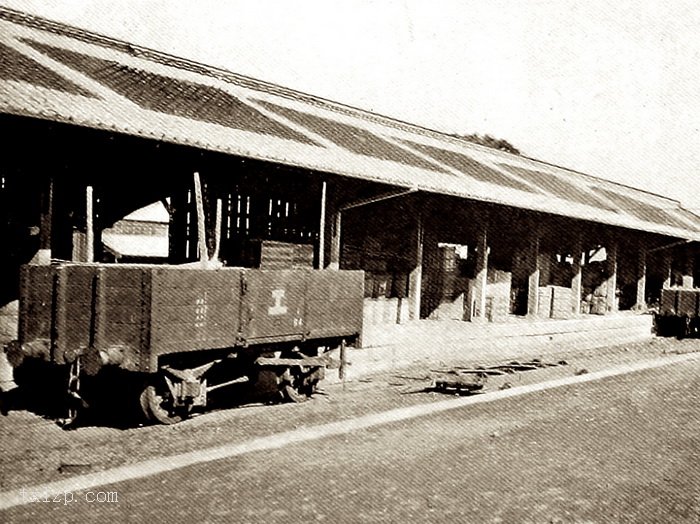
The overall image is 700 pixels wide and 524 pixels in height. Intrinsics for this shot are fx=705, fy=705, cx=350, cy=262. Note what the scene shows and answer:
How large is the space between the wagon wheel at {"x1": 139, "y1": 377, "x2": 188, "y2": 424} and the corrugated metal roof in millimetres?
3190

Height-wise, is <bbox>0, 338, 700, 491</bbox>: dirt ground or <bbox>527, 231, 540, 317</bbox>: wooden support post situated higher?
<bbox>527, 231, 540, 317</bbox>: wooden support post

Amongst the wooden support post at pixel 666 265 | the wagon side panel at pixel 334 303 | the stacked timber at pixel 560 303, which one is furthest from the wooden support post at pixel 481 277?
the wooden support post at pixel 666 265

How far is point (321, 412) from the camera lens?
30.0 ft

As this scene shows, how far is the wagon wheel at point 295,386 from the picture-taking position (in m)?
9.59

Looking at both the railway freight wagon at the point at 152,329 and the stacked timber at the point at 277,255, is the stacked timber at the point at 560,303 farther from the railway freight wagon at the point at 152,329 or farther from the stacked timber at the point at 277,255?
the railway freight wagon at the point at 152,329

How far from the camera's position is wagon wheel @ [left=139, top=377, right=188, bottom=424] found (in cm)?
786

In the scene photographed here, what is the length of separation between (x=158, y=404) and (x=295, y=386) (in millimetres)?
2333

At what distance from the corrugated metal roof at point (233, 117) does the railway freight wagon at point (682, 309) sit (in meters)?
2.10

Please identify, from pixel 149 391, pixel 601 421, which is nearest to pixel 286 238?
pixel 149 391

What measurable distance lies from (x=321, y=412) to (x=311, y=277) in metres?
1.77

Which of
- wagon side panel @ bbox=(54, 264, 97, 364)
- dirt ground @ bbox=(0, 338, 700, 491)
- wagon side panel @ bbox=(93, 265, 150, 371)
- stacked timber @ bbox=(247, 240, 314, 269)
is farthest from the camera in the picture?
stacked timber @ bbox=(247, 240, 314, 269)

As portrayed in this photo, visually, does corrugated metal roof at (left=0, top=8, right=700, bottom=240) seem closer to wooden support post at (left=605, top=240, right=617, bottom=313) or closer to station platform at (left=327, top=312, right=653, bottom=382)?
wooden support post at (left=605, top=240, right=617, bottom=313)

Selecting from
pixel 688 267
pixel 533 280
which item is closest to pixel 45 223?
pixel 533 280

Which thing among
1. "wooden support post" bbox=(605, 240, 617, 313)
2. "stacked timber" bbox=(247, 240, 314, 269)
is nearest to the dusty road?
"stacked timber" bbox=(247, 240, 314, 269)
